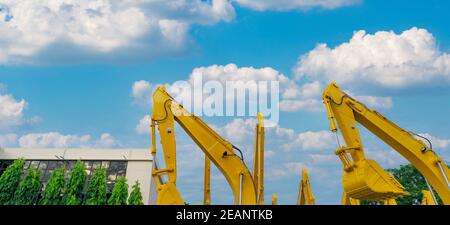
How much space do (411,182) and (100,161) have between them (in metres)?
31.5

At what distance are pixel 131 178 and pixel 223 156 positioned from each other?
2550 centimetres

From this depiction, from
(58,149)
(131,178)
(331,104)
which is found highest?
(58,149)

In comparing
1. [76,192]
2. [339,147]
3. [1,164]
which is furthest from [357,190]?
[1,164]

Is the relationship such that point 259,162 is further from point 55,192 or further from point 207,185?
point 55,192

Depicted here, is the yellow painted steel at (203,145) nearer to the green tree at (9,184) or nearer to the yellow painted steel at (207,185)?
the yellow painted steel at (207,185)

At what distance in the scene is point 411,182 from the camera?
131ft

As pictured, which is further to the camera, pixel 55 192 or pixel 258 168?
pixel 55 192

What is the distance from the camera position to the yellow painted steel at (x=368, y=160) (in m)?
13.3

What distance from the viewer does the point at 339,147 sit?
14109mm

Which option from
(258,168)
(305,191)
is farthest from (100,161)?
(258,168)

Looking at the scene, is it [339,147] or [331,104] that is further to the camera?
[331,104]

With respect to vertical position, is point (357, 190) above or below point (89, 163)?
below

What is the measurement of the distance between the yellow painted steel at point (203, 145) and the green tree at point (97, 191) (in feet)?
64.7

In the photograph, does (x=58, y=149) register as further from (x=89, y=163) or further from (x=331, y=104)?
(x=331, y=104)
